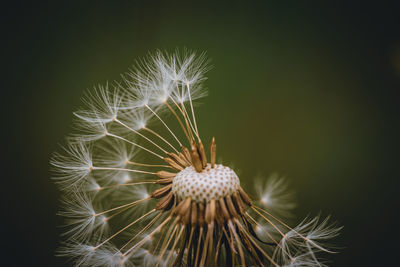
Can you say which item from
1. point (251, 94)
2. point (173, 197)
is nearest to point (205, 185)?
point (173, 197)

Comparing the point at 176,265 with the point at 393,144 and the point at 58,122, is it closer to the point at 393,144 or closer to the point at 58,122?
the point at 58,122

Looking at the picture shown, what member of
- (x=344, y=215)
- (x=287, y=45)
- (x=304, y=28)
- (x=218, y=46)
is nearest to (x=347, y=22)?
(x=304, y=28)

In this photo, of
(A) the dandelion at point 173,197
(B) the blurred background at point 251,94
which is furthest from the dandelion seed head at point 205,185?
(B) the blurred background at point 251,94

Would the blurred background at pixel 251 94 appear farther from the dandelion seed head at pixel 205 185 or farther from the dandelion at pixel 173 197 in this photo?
the dandelion seed head at pixel 205 185

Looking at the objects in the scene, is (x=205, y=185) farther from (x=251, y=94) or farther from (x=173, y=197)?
(x=251, y=94)

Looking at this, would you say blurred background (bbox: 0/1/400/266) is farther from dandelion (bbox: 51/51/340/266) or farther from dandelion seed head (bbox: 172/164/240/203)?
dandelion seed head (bbox: 172/164/240/203)
